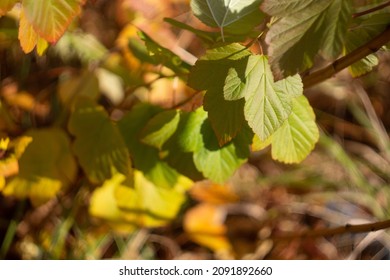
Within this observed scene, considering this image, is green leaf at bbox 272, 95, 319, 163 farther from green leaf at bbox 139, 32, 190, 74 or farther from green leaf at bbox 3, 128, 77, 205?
green leaf at bbox 3, 128, 77, 205

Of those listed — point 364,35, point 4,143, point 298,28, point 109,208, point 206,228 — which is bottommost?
point 206,228

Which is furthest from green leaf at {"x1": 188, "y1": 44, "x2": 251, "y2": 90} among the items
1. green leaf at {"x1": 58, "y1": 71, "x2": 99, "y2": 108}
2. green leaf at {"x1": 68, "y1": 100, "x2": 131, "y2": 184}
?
green leaf at {"x1": 58, "y1": 71, "x2": 99, "y2": 108}

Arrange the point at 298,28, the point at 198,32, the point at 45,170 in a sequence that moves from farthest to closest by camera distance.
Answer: the point at 45,170
the point at 198,32
the point at 298,28

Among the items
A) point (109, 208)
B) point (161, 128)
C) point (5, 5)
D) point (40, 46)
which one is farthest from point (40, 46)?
point (109, 208)

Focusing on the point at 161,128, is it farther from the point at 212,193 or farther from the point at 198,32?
the point at 212,193

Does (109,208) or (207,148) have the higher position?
(207,148)
